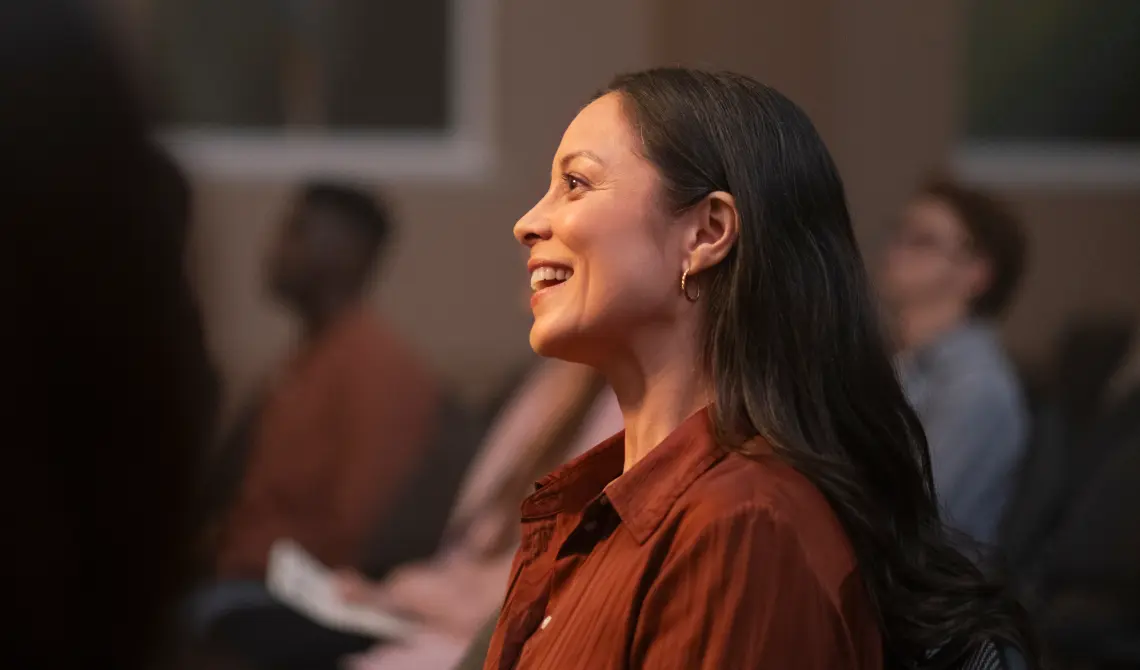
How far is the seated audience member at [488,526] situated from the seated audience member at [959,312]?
658 millimetres

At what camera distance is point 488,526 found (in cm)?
281

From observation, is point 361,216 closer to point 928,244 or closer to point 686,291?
point 928,244

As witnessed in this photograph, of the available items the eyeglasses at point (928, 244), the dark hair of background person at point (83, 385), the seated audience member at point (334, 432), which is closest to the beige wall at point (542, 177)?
the seated audience member at point (334, 432)

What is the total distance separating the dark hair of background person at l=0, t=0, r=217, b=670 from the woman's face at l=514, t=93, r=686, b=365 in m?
0.32

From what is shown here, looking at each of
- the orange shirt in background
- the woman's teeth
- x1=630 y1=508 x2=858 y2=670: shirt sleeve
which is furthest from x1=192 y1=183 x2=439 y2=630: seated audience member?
x1=630 y1=508 x2=858 y2=670: shirt sleeve

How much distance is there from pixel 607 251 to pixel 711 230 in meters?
0.08

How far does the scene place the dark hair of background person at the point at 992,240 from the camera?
2.96 m

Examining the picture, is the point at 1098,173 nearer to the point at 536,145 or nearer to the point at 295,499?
the point at 536,145

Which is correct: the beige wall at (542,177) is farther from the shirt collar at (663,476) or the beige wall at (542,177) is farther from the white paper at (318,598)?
the shirt collar at (663,476)

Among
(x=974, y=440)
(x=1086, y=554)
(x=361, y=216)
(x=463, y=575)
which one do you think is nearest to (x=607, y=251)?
(x=974, y=440)

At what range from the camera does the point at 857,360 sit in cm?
111

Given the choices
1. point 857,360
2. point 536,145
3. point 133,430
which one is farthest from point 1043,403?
point 133,430

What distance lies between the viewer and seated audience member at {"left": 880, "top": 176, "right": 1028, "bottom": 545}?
2.67 metres

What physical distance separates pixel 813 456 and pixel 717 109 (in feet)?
0.85
